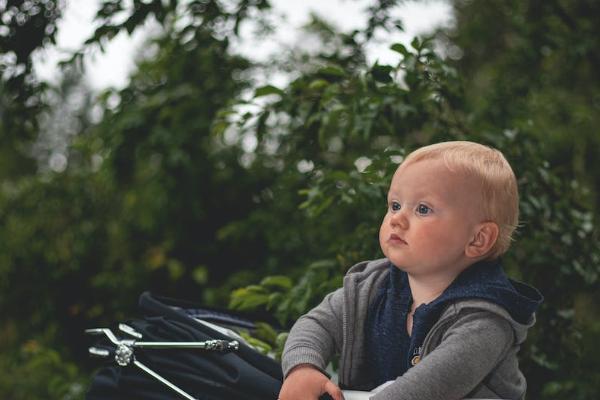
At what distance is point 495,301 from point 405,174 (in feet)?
0.97

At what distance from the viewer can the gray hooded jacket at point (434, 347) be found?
1.21 metres

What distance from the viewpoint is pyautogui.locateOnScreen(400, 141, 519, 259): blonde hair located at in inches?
52.3

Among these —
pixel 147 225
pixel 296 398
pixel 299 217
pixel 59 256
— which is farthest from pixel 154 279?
pixel 296 398

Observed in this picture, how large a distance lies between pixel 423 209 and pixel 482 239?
131mm

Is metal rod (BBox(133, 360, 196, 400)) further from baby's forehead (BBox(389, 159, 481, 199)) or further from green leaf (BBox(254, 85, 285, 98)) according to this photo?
green leaf (BBox(254, 85, 285, 98))

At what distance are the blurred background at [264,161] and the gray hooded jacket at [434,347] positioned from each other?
1.30ft

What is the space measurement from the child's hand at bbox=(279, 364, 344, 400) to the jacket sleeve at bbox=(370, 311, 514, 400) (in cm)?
11

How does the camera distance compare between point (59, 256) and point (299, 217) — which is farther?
point (59, 256)

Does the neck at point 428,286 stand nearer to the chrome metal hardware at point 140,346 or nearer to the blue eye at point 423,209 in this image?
the blue eye at point 423,209

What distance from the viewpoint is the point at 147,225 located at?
4.16 m

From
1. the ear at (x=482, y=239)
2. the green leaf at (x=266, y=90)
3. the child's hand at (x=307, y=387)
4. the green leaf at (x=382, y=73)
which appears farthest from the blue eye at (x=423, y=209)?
the green leaf at (x=266, y=90)

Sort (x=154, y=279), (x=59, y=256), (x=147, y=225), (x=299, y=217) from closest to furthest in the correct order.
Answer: (x=299, y=217), (x=147, y=225), (x=154, y=279), (x=59, y=256)

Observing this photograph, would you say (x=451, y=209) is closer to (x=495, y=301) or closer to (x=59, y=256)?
(x=495, y=301)

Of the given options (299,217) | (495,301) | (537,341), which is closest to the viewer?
(495,301)
